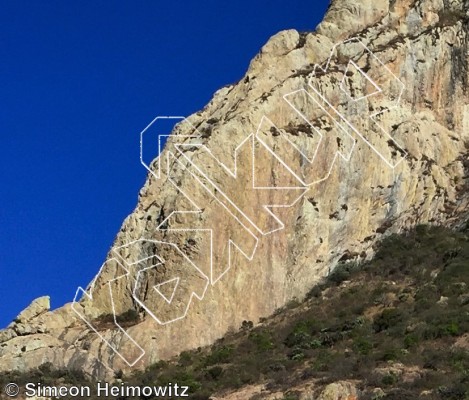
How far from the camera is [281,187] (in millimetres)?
58406

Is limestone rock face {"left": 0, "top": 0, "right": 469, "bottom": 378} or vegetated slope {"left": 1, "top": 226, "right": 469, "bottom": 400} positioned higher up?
limestone rock face {"left": 0, "top": 0, "right": 469, "bottom": 378}

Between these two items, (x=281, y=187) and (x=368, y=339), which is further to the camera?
(x=281, y=187)

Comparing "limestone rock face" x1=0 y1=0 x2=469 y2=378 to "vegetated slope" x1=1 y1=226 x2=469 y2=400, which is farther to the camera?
"limestone rock face" x1=0 y1=0 x2=469 y2=378

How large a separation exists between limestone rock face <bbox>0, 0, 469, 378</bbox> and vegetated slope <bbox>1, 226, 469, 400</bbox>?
6.01 ft

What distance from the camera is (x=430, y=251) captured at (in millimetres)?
54906

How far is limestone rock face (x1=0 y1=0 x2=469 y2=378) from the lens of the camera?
2106 inches

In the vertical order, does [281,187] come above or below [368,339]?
above

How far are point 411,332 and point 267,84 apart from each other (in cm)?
2610

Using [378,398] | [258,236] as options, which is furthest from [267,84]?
[378,398]

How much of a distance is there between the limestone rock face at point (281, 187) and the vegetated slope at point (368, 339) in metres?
1.83

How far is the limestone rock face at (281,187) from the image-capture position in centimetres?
5350

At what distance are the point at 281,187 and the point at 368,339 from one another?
15.8 meters

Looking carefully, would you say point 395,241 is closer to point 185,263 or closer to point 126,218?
point 185,263

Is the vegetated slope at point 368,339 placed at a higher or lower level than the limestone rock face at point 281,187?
lower
